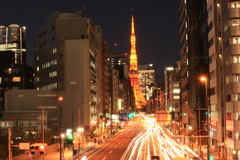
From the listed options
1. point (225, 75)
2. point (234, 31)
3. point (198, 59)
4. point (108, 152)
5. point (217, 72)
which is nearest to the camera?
point (234, 31)

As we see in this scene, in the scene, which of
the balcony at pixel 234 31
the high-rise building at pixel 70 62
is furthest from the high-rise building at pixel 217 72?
the high-rise building at pixel 70 62

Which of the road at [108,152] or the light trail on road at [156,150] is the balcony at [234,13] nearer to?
the light trail on road at [156,150]

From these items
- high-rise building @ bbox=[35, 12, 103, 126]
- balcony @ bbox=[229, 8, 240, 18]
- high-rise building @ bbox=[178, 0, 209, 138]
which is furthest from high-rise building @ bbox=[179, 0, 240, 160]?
high-rise building @ bbox=[35, 12, 103, 126]

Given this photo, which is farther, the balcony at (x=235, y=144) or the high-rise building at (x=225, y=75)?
the high-rise building at (x=225, y=75)

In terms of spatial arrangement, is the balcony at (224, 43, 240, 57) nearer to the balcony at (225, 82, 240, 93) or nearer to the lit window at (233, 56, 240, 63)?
the lit window at (233, 56, 240, 63)

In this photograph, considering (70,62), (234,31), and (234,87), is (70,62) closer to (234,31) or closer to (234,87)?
(234,31)

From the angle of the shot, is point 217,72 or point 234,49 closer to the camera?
point 234,49

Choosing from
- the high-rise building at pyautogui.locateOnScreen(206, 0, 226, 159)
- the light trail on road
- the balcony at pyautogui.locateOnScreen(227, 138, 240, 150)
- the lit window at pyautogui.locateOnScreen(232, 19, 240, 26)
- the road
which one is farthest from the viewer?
the high-rise building at pyautogui.locateOnScreen(206, 0, 226, 159)

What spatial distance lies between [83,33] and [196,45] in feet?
134

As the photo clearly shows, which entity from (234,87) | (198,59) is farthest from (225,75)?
(198,59)

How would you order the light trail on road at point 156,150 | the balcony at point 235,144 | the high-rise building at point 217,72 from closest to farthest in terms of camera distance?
the balcony at point 235,144 → the light trail on road at point 156,150 → the high-rise building at point 217,72

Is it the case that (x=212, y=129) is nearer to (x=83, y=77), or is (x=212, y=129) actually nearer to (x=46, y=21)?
(x=83, y=77)

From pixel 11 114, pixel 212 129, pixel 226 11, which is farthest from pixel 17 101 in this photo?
pixel 226 11

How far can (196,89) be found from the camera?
87812mm
